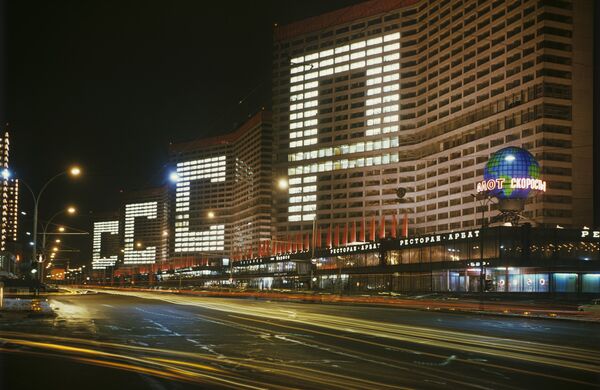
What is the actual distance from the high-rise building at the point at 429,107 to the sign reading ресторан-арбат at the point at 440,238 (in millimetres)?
28378

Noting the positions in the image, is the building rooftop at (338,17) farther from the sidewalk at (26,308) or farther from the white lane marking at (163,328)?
the white lane marking at (163,328)

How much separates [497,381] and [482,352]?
17.5 feet

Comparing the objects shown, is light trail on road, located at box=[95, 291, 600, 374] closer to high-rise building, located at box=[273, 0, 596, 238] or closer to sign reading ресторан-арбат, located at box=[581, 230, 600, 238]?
sign reading ресторан-арбат, located at box=[581, 230, 600, 238]

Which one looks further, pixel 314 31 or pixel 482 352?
pixel 314 31

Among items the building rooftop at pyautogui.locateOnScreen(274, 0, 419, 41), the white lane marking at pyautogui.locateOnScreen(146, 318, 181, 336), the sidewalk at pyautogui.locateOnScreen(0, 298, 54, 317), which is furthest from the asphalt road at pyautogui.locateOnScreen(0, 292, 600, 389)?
the building rooftop at pyautogui.locateOnScreen(274, 0, 419, 41)

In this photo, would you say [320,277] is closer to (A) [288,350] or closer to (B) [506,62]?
(B) [506,62]

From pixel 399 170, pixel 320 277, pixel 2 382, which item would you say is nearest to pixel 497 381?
pixel 2 382

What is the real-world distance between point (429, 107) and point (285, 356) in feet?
485

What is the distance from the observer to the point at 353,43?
174250mm

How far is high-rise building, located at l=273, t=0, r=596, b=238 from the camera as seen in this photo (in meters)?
125

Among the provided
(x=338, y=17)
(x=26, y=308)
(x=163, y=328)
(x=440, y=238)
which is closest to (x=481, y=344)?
(x=163, y=328)

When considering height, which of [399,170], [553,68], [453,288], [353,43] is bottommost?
[453,288]

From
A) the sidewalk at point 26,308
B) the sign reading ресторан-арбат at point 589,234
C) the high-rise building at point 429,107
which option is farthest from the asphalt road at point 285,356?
the high-rise building at point 429,107

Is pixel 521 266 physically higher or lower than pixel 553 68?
lower
